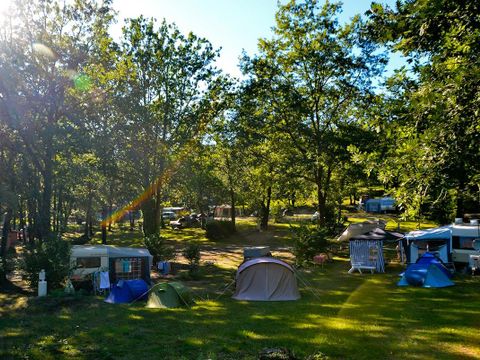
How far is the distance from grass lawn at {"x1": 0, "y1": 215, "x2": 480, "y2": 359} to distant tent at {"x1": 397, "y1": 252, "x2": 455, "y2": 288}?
64 centimetres

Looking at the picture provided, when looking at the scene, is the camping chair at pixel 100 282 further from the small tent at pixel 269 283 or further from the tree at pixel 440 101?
the tree at pixel 440 101

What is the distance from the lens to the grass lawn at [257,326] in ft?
34.8

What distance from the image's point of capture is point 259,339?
1157 centimetres

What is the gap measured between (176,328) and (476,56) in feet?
34.4

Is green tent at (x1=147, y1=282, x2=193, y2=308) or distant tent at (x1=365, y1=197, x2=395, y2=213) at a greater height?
distant tent at (x1=365, y1=197, x2=395, y2=213)

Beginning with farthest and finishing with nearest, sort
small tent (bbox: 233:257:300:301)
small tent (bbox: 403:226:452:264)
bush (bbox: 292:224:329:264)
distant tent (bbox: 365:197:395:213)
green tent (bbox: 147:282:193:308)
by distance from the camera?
distant tent (bbox: 365:197:395:213) < bush (bbox: 292:224:329:264) < small tent (bbox: 403:226:452:264) < small tent (bbox: 233:257:300:301) < green tent (bbox: 147:282:193:308)

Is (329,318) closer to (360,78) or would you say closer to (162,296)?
(162,296)

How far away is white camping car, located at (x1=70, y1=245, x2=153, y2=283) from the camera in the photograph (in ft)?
70.5

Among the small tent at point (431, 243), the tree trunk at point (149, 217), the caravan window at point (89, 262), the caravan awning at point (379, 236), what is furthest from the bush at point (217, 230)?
the small tent at point (431, 243)

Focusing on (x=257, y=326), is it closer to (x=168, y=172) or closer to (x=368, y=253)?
(x=368, y=253)

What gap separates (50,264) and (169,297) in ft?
22.5

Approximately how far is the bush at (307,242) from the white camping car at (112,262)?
9144 millimetres

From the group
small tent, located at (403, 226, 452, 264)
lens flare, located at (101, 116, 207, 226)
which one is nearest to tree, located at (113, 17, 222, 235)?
lens flare, located at (101, 116, 207, 226)

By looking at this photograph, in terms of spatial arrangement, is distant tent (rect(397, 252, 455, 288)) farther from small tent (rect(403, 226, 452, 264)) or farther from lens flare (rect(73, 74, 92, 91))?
lens flare (rect(73, 74, 92, 91))
